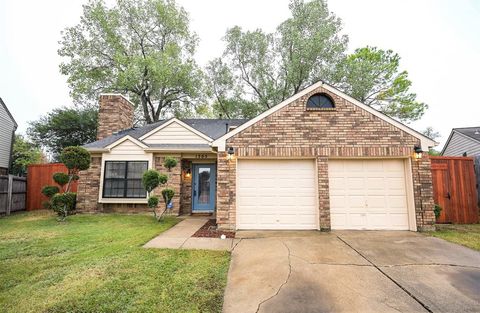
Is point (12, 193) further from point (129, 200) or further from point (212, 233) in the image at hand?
point (212, 233)

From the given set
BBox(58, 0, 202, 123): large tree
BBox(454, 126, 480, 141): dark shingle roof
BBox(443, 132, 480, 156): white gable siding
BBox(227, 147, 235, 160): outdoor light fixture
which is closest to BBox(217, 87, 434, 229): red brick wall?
BBox(227, 147, 235, 160): outdoor light fixture

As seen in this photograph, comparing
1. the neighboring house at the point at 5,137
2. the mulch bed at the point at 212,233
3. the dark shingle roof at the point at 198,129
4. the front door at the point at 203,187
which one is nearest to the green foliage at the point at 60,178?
the dark shingle roof at the point at 198,129

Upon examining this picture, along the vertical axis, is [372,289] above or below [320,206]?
below

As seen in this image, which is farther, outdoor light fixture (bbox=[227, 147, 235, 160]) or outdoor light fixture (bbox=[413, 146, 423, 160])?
outdoor light fixture (bbox=[227, 147, 235, 160])

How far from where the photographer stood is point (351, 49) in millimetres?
18547

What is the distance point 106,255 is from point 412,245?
6661 millimetres

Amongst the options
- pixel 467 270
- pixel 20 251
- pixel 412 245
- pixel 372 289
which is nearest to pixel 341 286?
pixel 372 289

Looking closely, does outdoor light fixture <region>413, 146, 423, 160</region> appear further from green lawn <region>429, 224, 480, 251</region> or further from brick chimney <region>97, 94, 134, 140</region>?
brick chimney <region>97, 94, 134, 140</region>

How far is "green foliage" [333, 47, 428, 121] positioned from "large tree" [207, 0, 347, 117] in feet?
4.98

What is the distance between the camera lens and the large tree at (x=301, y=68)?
55.5 ft

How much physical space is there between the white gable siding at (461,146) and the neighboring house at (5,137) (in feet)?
85.6

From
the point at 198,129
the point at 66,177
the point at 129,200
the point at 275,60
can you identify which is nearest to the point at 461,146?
the point at 275,60

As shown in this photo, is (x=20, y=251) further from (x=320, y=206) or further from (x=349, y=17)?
(x=349, y=17)

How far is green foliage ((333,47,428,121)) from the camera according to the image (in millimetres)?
16531
